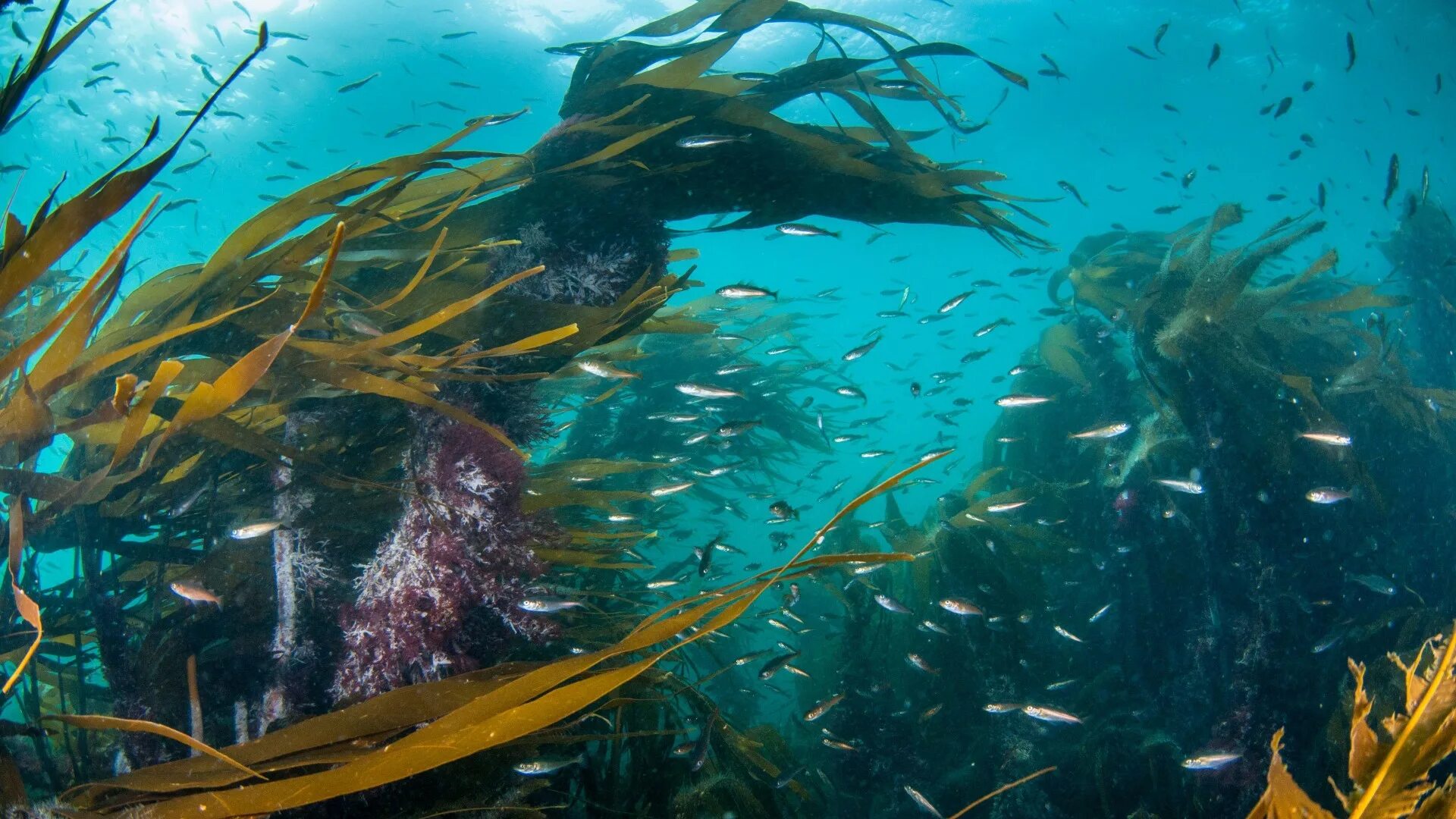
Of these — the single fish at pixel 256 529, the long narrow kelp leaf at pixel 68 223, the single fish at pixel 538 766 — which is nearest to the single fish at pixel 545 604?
the single fish at pixel 538 766

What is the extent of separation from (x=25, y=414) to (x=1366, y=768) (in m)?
3.52

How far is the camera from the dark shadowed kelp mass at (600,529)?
1367 mm

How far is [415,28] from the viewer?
1886cm

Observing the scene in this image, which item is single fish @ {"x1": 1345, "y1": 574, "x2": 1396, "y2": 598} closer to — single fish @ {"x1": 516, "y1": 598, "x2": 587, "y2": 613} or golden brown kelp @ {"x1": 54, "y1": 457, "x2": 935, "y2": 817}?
golden brown kelp @ {"x1": 54, "y1": 457, "x2": 935, "y2": 817}

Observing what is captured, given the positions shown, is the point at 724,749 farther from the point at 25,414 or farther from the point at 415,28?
the point at 415,28

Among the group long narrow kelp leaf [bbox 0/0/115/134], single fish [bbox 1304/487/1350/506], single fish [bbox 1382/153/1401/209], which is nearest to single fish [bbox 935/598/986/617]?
single fish [bbox 1304/487/1350/506]

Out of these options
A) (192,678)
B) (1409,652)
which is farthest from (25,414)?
(1409,652)

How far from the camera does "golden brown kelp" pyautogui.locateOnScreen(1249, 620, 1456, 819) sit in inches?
45.2

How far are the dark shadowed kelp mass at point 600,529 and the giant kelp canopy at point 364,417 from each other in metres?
0.02

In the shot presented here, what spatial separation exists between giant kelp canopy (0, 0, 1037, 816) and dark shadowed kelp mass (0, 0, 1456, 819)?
0.05 ft

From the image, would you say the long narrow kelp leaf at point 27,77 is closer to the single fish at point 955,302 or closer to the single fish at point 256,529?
the single fish at point 256,529

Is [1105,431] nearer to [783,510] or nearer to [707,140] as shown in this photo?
[783,510]

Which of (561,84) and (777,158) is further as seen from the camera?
(561,84)

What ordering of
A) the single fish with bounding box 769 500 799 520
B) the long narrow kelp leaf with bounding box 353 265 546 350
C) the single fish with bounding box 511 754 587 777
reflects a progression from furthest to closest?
the single fish with bounding box 769 500 799 520
the single fish with bounding box 511 754 587 777
the long narrow kelp leaf with bounding box 353 265 546 350
